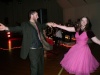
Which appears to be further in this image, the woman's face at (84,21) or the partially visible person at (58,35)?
the partially visible person at (58,35)

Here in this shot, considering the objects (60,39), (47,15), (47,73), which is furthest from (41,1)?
(47,73)

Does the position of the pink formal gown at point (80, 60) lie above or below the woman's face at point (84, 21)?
below

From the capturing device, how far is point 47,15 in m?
20.0

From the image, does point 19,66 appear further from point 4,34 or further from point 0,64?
point 4,34

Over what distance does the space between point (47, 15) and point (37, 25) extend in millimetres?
15310

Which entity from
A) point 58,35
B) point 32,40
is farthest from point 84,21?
point 58,35

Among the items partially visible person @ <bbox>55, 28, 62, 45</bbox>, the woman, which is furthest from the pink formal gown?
partially visible person @ <bbox>55, 28, 62, 45</bbox>

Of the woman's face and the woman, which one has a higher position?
the woman's face

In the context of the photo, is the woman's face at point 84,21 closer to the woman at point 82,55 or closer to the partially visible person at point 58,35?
the woman at point 82,55

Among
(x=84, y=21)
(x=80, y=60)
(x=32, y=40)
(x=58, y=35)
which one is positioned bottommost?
(x=80, y=60)

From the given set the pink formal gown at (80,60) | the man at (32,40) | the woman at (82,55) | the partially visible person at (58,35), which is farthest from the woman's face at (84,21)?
the partially visible person at (58,35)

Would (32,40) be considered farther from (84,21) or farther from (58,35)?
(58,35)

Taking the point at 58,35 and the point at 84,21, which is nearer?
the point at 84,21

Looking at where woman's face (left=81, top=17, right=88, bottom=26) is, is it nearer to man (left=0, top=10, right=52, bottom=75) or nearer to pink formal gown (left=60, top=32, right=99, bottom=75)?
pink formal gown (left=60, top=32, right=99, bottom=75)
